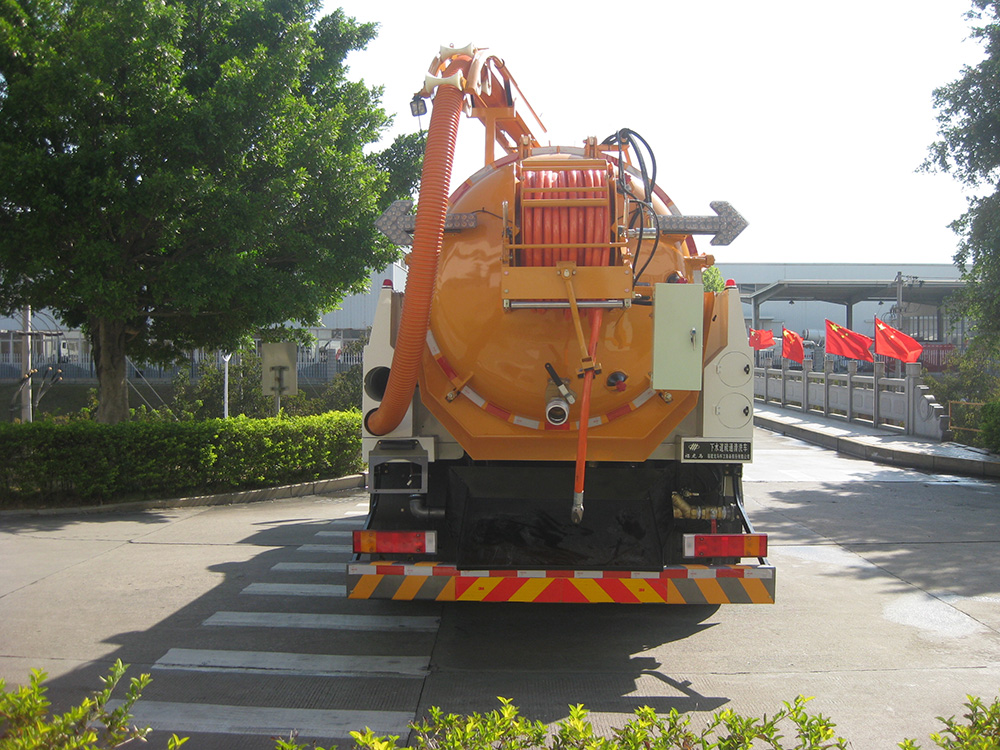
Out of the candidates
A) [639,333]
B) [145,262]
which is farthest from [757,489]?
[145,262]

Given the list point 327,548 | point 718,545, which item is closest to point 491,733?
point 718,545

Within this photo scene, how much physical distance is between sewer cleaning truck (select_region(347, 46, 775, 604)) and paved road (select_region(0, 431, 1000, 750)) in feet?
1.80

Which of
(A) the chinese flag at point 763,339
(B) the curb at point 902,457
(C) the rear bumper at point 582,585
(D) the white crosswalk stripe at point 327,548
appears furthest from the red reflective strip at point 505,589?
(A) the chinese flag at point 763,339

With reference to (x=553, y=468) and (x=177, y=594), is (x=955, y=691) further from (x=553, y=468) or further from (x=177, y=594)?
(x=177, y=594)

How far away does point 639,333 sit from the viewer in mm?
4996

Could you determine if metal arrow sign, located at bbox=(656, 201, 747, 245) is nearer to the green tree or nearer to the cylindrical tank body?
the cylindrical tank body

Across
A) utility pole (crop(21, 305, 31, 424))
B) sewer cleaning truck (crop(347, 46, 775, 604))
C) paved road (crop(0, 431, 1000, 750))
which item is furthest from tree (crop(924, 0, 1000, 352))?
utility pole (crop(21, 305, 31, 424))

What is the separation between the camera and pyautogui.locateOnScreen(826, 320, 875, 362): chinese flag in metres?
21.7

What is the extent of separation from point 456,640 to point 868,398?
61.2ft

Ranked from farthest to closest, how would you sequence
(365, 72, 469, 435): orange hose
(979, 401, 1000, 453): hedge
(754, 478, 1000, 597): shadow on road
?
(979, 401, 1000, 453): hedge < (754, 478, 1000, 597): shadow on road < (365, 72, 469, 435): orange hose

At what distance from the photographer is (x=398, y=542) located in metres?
5.19

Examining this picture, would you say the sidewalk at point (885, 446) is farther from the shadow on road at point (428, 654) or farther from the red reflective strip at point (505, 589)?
the red reflective strip at point (505, 589)

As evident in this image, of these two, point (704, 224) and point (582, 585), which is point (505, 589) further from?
point (704, 224)

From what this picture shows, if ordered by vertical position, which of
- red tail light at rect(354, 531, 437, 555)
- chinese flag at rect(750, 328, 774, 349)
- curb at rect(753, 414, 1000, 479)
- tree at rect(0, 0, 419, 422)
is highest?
tree at rect(0, 0, 419, 422)
